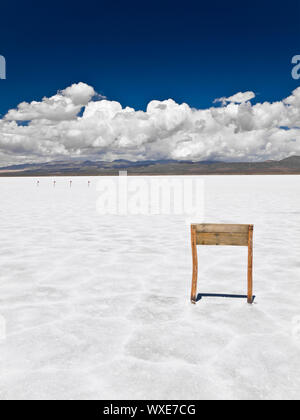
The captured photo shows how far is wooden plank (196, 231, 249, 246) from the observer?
490 cm

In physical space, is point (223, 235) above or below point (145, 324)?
above

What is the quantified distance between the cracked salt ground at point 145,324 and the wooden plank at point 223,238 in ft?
3.14

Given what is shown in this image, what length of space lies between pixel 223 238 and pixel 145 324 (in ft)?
5.26

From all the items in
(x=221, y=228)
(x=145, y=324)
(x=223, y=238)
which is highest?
(x=221, y=228)

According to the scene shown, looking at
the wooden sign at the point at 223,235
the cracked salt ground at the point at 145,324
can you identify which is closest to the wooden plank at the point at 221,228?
the wooden sign at the point at 223,235

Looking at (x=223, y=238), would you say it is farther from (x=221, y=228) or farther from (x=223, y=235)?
(x=221, y=228)

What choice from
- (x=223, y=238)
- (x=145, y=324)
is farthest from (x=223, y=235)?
(x=145, y=324)

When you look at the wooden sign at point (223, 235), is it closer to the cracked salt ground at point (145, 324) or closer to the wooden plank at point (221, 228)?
the wooden plank at point (221, 228)

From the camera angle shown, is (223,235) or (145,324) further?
(223,235)

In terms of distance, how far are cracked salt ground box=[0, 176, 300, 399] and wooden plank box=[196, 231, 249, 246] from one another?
96 centimetres

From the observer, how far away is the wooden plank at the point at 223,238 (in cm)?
490

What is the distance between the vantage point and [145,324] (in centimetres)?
448

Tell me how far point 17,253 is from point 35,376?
17.6 ft

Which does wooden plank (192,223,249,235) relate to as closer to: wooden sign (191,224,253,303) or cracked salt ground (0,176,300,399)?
wooden sign (191,224,253,303)
